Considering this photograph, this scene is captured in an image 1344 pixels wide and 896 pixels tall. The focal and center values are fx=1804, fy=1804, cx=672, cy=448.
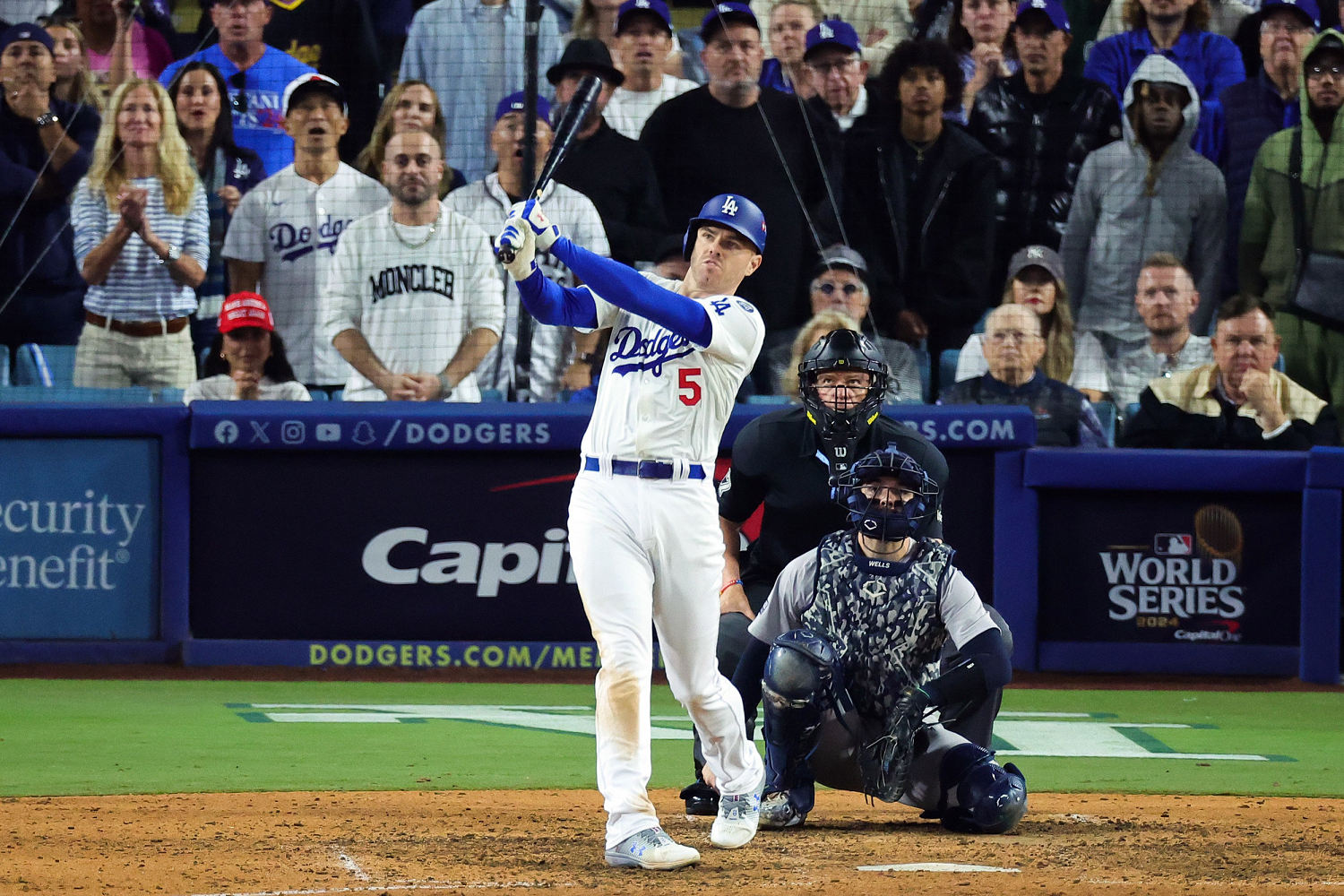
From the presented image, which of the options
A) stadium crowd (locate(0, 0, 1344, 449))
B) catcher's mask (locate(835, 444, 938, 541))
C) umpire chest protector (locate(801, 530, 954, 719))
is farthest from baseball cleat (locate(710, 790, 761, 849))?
stadium crowd (locate(0, 0, 1344, 449))

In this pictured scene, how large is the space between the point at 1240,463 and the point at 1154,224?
146 centimetres

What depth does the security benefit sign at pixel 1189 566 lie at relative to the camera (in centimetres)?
848

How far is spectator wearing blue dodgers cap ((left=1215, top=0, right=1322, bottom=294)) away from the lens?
9227 mm

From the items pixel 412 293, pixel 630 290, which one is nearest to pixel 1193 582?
pixel 412 293

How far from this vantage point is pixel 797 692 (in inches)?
189

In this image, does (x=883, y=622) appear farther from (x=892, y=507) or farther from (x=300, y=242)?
A: (x=300, y=242)

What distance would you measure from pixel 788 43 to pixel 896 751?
558 cm

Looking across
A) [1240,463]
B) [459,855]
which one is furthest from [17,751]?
[1240,463]

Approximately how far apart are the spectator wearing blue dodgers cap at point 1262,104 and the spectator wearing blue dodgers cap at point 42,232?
579 centimetres

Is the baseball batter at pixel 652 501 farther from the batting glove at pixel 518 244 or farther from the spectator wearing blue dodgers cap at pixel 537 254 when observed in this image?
the spectator wearing blue dodgers cap at pixel 537 254

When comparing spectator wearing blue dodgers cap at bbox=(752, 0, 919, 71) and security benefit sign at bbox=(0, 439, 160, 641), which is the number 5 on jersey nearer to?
security benefit sign at bbox=(0, 439, 160, 641)

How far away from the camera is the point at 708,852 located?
468 cm

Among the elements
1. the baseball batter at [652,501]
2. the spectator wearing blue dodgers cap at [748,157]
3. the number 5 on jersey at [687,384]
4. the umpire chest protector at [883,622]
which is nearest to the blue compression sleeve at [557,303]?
the baseball batter at [652,501]

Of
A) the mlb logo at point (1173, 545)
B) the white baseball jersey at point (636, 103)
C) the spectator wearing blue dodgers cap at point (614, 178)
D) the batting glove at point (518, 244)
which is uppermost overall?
the white baseball jersey at point (636, 103)
